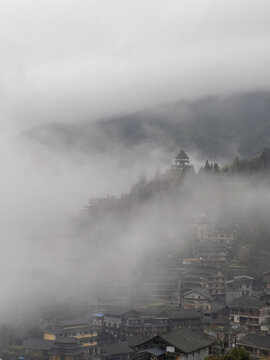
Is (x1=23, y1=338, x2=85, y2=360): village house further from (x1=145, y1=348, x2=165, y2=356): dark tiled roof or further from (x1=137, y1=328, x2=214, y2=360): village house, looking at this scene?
(x1=145, y1=348, x2=165, y2=356): dark tiled roof

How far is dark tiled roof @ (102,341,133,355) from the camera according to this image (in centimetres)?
4988

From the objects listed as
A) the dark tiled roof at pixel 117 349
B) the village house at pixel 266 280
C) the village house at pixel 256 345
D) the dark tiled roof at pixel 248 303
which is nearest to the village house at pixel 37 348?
the dark tiled roof at pixel 117 349

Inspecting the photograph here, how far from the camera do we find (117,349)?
5041 cm

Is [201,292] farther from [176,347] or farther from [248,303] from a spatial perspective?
[176,347]

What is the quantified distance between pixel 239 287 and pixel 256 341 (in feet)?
64.4

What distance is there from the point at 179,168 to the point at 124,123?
232ft

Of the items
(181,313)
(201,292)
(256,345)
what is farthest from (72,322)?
(256,345)

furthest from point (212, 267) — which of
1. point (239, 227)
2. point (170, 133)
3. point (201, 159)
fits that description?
A: point (170, 133)

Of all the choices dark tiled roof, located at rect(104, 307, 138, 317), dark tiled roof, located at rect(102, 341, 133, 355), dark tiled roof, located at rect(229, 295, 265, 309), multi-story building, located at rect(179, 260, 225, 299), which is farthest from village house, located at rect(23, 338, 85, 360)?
multi-story building, located at rect(179, 260, 225, 299)

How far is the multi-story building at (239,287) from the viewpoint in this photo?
216 ft

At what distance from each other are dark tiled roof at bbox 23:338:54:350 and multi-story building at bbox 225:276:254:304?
2485 cm

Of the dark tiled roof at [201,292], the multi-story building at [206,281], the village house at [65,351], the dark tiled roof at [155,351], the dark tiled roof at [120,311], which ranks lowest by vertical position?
the village house at [65,351]

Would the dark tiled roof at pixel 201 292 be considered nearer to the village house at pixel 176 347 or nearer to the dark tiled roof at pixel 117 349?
the dark tiled roof at pixel 117 349

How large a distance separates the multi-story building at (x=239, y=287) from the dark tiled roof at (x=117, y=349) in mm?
19983
